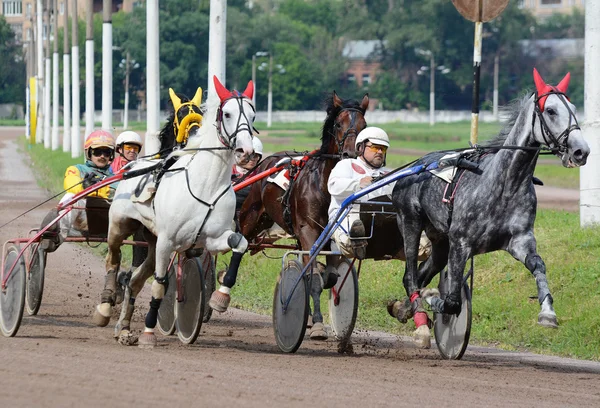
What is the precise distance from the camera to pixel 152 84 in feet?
55.8

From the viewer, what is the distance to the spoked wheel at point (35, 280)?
10625mm

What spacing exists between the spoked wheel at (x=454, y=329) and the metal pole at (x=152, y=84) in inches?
312

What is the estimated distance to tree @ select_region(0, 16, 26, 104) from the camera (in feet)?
333

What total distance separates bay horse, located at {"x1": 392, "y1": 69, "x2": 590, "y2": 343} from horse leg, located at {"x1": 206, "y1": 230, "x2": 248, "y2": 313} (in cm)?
Answer: 132

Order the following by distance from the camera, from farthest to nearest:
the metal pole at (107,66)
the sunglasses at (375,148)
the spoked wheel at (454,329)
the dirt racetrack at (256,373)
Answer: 1. the metal pole at (107,66)
2. the sunglasses at (375,148)
3. the spoked wheel at (454,329)
4. the dirt racetrack at (256,373)

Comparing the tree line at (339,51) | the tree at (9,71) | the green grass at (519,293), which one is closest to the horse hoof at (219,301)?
the green grass at (519,293)

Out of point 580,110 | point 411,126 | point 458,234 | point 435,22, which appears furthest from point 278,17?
point 458,234

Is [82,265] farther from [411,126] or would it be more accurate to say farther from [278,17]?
[278,17]

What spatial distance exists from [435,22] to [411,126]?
1081cm

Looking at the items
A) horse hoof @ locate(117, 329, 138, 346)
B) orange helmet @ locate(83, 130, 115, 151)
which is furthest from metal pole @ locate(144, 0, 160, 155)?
horse hoof @ locate(117, 329, 138, 346)

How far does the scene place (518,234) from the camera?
26.1 ft

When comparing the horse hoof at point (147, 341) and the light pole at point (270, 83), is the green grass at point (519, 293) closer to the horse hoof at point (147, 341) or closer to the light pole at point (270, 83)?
the horse hoof at point (147, 341)

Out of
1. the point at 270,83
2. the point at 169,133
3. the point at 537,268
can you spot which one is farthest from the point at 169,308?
the point at 270,83

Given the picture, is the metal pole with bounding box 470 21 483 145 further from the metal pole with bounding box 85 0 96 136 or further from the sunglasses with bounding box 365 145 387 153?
the metal pole with bounding box 85 0 96 136
